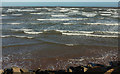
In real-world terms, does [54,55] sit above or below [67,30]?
below

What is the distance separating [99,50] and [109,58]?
1.26 meters

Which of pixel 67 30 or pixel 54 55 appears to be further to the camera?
pixel 67 30

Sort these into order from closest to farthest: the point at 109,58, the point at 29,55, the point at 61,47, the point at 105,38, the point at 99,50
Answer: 1. the point at 109,58
2. the point at 29,55
3. the point at 99,50
4. the point at 61,47
5. the point at 105,38

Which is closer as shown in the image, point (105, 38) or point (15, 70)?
point (15, 70)

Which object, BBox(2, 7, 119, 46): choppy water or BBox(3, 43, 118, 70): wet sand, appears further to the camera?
BBox(2, 7, 119, 46): choppy water

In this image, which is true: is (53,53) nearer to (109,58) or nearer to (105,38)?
(109,58)

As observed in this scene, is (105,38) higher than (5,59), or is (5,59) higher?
(105,38)

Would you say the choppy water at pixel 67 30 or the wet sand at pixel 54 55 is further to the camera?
the choppy water at pixel 67 30

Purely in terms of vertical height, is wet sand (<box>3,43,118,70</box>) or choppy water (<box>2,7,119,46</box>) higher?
choppy water (<box>2,7,119,46</box>)

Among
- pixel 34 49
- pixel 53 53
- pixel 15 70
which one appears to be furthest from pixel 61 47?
pixel 15 70

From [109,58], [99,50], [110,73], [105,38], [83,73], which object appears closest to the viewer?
[110,73]

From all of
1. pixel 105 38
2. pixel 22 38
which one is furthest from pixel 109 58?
pixel 22 38

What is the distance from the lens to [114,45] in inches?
357

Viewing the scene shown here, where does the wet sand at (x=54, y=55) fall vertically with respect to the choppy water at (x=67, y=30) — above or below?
below
